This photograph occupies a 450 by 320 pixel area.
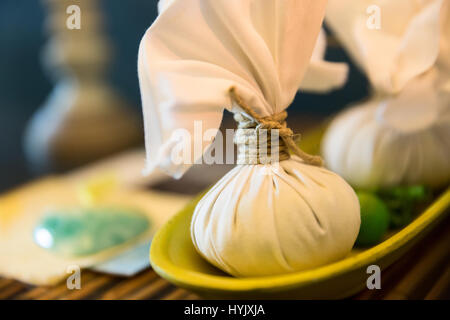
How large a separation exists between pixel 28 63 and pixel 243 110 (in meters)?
1.67

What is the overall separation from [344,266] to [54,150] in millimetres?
974

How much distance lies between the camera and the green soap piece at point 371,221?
40 centimetres

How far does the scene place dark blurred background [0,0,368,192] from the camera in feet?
4.73

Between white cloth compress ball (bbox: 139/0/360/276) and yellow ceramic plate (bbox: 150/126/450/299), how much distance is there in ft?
0.06

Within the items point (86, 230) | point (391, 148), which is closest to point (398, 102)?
point (391, 148)

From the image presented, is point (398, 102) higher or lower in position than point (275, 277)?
higher

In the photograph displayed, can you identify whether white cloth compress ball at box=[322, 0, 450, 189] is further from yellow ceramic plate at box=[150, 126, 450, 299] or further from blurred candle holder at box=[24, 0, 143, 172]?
blurred candle holder at box=[24, 0, 143, 172]

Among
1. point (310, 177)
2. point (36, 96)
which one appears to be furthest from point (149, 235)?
point (36, 96)

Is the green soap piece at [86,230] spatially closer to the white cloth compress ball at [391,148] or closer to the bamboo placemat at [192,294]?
the bamboo placemat at [192,294]

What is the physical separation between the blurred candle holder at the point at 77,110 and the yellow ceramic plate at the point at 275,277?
80 cm

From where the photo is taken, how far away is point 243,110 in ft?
1.10

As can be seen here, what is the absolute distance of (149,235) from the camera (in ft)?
1.74

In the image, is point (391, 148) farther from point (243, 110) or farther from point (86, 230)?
point (86, 230)

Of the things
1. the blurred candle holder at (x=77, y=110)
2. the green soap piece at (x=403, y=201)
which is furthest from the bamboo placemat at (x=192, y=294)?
the blurred candle holder at (x=77, y=110)
